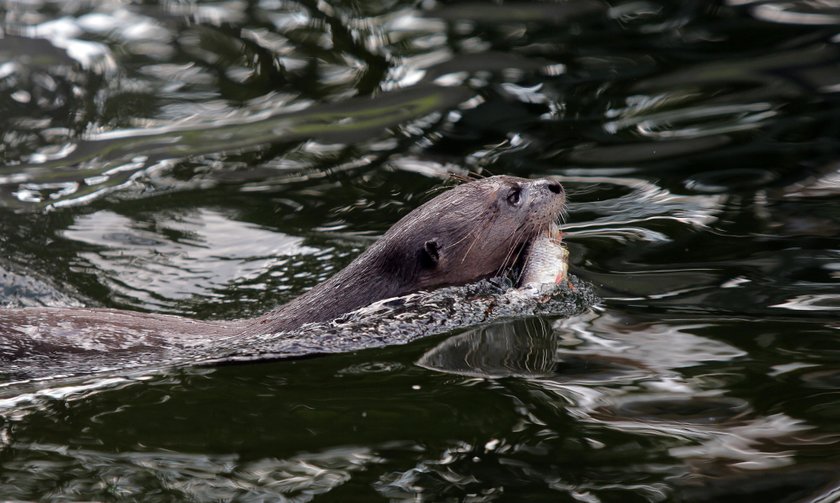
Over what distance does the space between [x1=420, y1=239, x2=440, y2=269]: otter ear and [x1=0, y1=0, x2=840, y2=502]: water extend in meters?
0.43

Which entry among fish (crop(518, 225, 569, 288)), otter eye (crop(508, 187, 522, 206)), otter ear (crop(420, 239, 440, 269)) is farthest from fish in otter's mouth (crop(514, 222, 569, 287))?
otter ear (crop(420, 239, 440, 269))

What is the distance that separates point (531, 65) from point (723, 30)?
4.91 ft

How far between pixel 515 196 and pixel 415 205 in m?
1.54

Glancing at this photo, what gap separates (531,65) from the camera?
837 cm

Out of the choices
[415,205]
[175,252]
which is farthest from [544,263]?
[175,252]

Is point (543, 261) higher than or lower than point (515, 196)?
lower

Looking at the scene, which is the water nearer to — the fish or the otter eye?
the fish

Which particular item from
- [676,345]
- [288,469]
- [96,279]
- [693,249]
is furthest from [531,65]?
[288,469]

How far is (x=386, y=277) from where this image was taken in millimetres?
5023

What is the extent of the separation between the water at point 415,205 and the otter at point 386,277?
364 mm

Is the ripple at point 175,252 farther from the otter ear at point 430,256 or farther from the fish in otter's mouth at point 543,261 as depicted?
the fish in otter's mouth at point 543,261

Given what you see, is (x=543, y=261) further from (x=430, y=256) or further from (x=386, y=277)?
(x=386, y=277)

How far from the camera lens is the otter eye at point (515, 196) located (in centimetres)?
531

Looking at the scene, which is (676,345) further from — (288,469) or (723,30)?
(723,30)
